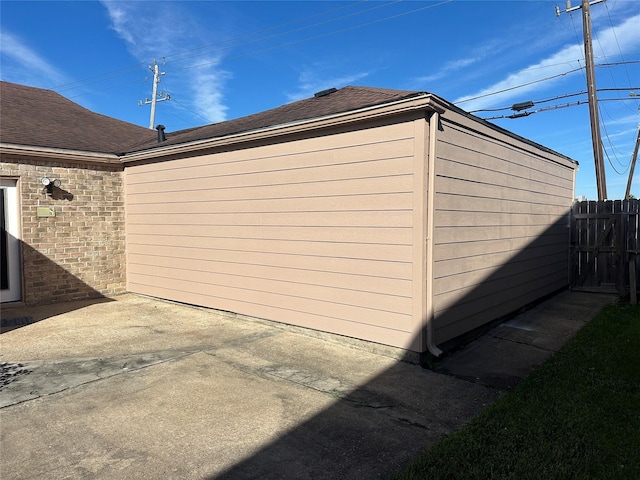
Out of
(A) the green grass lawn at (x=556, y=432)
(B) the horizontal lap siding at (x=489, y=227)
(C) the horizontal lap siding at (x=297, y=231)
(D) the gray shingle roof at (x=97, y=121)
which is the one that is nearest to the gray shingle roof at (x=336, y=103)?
(D) the gray shingle roof at (x=97, y=121)

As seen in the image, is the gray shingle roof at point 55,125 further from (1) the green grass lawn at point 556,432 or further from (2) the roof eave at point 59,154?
(1) the green grass lawn at point 556,432

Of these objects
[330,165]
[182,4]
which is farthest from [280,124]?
[182,4]

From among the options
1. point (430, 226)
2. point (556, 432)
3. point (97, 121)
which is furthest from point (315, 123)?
point (97, 121)

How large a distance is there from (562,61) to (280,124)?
1536 cm

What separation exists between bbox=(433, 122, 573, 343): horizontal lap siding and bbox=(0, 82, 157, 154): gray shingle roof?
681 centimetres

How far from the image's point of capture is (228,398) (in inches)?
144

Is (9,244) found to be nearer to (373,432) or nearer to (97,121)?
(97,121)

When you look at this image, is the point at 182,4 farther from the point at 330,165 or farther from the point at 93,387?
the point at 93,387

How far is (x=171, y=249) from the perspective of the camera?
7.72 meters

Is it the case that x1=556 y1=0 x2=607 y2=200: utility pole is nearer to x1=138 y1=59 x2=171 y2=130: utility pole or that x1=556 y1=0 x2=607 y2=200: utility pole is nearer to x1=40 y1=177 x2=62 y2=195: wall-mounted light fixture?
x1=40 y1=177 x2=62 y2=195: wall-mounted light fixture

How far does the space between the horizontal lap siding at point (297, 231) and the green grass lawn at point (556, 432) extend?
148cm

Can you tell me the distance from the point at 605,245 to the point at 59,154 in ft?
A: 36.4

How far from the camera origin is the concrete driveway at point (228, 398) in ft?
8.87

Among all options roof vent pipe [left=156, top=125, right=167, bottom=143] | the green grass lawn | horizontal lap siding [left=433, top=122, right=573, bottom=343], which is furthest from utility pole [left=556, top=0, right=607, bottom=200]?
roof vent pipe [left=156, top=125, right=167, bottom=143]
